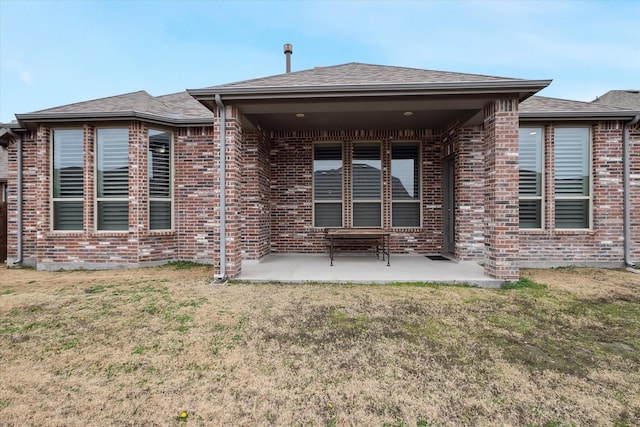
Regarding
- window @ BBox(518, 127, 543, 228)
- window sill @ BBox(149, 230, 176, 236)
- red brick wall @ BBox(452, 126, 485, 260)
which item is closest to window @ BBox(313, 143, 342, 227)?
red brick wall @ BBox(452, 126, 485, 260)

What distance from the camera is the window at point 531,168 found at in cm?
627

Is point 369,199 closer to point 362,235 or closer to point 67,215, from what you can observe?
point 362,235

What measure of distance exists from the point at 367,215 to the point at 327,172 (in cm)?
141

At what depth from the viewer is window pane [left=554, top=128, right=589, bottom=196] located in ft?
20.6

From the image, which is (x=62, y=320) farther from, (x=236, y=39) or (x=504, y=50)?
(x=504, y=50)

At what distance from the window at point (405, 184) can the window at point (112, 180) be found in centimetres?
578

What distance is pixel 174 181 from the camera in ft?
22.1

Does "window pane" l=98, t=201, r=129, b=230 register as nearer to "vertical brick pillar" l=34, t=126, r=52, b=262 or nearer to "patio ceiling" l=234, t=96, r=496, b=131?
"vertical brick pillar" l=34, t=126, r=52, b=262

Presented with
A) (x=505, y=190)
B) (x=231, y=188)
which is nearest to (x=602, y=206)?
(x=505, y=190)

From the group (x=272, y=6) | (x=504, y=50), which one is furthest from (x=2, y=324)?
(x=504, y=50)

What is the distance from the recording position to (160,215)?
261 inches

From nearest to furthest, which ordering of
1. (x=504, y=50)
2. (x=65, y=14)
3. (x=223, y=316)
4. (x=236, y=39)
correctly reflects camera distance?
(x=223, y=316) < (x=65, y=14) < (x=504, y=50) < (x=236, y=39)

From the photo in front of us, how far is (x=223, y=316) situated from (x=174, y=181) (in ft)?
13.9

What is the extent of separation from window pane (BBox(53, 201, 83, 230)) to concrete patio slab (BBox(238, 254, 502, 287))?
3.52 meters
